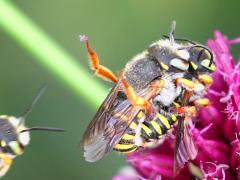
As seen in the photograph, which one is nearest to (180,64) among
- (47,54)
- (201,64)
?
(201,64)

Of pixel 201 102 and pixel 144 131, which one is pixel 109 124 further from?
pixel 201 102

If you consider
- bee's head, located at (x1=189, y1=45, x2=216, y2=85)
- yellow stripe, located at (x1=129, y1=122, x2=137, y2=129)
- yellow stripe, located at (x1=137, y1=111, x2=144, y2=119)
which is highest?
bee's head, located at (x1=189, y1=45, x2=216, y2=85)

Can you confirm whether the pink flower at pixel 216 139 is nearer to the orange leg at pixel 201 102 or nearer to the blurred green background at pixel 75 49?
the orange leg at pixel 201 102

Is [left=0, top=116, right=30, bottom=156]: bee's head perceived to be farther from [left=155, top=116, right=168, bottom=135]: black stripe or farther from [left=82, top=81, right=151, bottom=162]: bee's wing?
[left=155, top=116, right=168, bottom=135]: black stripe

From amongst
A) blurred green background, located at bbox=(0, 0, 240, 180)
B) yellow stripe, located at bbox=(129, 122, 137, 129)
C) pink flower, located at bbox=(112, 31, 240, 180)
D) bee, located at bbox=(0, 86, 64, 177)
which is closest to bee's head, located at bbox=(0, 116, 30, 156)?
bee, located at bbox=(0, 86, 64, 177)

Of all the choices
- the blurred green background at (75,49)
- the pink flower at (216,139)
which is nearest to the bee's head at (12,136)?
the pink flower at (216,139)
